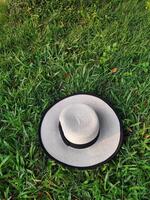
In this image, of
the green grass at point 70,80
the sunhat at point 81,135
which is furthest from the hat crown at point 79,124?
the green grass at point 70,80

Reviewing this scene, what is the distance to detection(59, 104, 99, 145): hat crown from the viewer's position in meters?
2.47

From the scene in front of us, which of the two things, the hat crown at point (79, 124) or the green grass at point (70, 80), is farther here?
the green grass at point (70, 80)

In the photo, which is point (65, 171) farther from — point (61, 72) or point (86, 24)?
point (86, 24)

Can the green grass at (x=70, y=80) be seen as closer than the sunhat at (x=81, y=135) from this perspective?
No

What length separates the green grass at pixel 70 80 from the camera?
8.50 feet

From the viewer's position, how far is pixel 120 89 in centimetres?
311

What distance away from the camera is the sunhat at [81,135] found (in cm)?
249

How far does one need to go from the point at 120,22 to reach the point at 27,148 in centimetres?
161

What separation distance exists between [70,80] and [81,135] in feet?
2.63

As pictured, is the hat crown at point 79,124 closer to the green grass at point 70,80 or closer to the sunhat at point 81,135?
the sunhat at point 81,135

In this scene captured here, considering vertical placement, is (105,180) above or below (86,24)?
below

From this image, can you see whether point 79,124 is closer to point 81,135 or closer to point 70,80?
point 81,135

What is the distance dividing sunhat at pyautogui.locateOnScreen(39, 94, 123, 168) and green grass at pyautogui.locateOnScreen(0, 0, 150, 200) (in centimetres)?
12

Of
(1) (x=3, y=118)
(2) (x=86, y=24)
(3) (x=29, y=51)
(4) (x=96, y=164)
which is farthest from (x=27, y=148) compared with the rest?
(2) (x=86, y=24)
